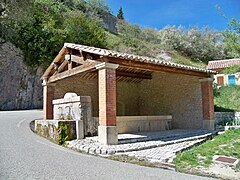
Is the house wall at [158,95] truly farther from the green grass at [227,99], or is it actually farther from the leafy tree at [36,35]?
the leafy tree at [36,35]

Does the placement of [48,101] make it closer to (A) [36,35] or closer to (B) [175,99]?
(B) [175,99]

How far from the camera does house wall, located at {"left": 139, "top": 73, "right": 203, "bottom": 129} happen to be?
39.0ft

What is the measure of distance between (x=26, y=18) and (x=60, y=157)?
16.9m

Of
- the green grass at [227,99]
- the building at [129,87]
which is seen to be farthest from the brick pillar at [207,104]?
the green grass at [227,99]

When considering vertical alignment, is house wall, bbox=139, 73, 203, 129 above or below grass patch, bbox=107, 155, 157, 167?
above

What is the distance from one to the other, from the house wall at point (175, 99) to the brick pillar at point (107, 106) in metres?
5.91

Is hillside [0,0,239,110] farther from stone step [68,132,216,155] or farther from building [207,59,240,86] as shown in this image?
stone step [68,132,216,155]

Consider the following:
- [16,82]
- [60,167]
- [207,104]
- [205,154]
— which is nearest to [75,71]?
[60,167]

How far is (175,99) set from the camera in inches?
510

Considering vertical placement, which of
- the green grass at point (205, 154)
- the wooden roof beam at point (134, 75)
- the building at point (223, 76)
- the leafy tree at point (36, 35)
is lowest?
the green grass at point (205, 154)

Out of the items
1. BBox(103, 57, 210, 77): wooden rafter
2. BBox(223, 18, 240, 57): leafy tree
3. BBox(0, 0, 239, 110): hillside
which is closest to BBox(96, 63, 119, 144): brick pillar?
BBox(103, 57, 210, 77): wooden rafter

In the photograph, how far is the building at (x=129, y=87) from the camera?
24.9 ft

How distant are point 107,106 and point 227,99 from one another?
39.0ft

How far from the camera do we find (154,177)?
14.5 ft
